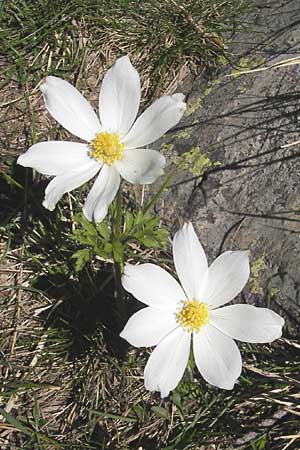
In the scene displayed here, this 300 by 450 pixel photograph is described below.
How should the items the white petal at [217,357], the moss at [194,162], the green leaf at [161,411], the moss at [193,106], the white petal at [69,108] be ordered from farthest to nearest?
1. the moss at [193,106]
2. the moss at [194,162]
3. the green leaf at [161,411]
4. the white petal at [69,108]
5. the white petal at [217,357]

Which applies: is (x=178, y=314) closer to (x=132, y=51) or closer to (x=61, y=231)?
(x=61, y=231)

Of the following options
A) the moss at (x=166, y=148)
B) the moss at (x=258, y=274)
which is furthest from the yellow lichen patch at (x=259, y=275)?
the moss at (x=166, y=148)

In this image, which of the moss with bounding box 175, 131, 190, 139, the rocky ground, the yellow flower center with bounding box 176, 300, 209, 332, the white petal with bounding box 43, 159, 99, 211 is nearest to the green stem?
the white petal with bounding box 43, 159, 99, 211

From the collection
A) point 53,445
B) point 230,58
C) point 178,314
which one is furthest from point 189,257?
point 230,58

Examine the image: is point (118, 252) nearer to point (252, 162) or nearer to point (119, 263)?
point (119, 263)

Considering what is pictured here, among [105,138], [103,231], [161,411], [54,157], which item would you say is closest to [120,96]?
[105,138]

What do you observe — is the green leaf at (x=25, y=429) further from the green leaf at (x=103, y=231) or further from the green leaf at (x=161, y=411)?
the green leaf at (x=103, y=231)

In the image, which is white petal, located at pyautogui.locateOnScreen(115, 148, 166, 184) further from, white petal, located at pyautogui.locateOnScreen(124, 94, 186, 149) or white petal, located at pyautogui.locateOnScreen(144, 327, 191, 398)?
white petal, located at pyautogui.locateOnScreen(144, 327, 191, 398)
